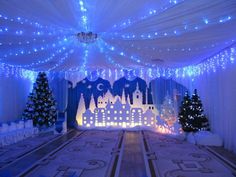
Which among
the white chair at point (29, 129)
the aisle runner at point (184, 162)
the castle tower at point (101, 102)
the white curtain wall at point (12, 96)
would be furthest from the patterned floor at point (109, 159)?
the castle tower at point (101, 102)

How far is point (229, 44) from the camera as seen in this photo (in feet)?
20.6

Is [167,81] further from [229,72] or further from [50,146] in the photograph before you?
[50,146]

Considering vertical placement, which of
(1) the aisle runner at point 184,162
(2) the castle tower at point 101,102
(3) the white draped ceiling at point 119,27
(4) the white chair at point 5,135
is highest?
(3) the white draped ceiling at point 119,27

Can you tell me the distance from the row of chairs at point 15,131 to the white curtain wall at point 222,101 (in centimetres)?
629

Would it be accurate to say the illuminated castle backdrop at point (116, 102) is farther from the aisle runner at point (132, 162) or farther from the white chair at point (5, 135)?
the white chair at point (5, 135)

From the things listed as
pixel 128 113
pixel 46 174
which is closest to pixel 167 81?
pixel 128 113

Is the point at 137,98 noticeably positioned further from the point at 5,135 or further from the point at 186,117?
the point at 5,135

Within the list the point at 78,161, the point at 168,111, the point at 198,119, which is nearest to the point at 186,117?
the point at 198,119

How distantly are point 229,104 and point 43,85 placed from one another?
7.24 metres

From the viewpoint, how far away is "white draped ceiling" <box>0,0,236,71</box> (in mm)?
3859

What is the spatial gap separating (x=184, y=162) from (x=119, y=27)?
3.21 meters

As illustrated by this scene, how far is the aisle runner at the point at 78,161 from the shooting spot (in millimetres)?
4859

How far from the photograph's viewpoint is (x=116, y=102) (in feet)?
38.4

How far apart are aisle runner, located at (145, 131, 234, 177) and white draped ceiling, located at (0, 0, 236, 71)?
2686 millimetres
